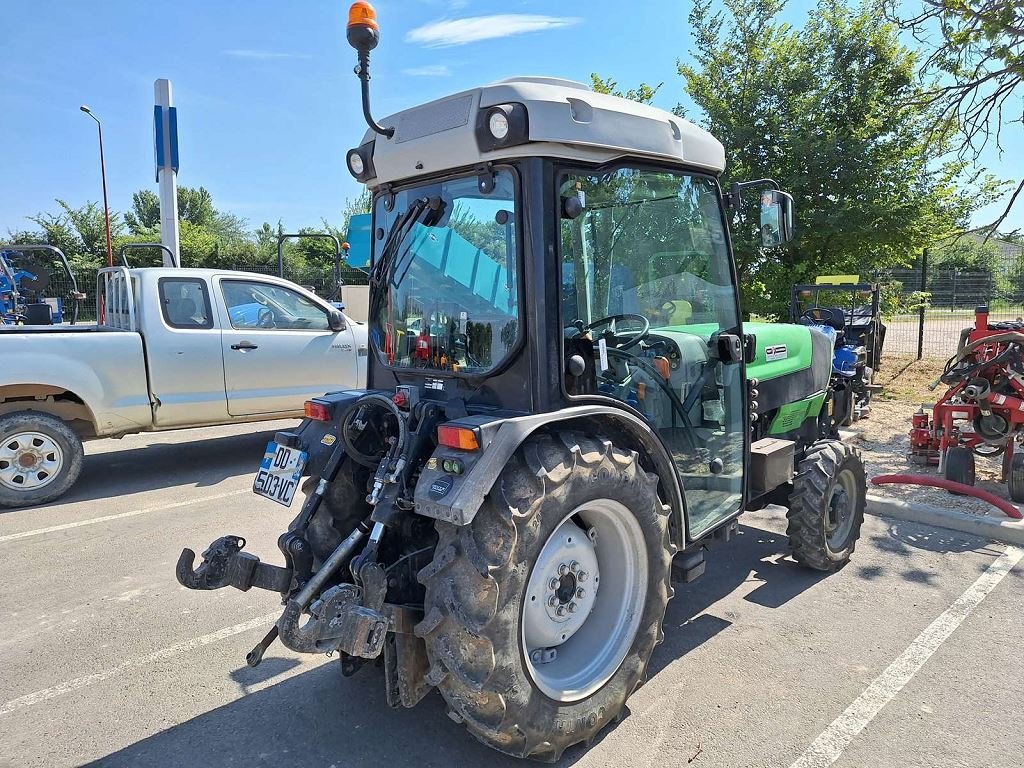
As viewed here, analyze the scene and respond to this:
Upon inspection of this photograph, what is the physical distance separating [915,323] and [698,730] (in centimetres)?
1477

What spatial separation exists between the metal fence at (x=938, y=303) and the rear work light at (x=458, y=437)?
12.0m

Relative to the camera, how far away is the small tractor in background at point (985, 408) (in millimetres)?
5793

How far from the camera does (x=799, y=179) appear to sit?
1059cm

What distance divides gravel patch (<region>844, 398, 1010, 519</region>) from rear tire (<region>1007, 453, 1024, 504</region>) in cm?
16

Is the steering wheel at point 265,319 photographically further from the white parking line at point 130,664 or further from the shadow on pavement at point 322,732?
the shadow on pavement at point 322,732

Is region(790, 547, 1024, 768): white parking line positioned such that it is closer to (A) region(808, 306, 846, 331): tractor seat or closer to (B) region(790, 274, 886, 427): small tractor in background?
(B) region(790, 274, 886, 427): small tractor in background

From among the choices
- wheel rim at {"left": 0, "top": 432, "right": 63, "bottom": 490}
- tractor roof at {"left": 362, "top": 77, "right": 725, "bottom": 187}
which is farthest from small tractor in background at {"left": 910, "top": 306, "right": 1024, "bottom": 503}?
wheel rim at {"left": 0, "top": 432, "right": 63, "bottom": 490}

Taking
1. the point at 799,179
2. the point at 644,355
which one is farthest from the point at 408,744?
the point at 799,179

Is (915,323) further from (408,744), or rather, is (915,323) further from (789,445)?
(408,744)

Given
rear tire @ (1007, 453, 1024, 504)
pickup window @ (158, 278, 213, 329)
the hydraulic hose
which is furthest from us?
pickup window @ (158, 278, 213, 329)

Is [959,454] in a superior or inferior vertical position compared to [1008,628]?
superior

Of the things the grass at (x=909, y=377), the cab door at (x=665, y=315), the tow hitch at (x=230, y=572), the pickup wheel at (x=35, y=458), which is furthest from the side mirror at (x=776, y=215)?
the grass at (x=909, y=377)

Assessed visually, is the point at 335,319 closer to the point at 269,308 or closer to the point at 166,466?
the point at 269,308

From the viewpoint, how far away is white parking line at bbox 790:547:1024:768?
9.00ft
